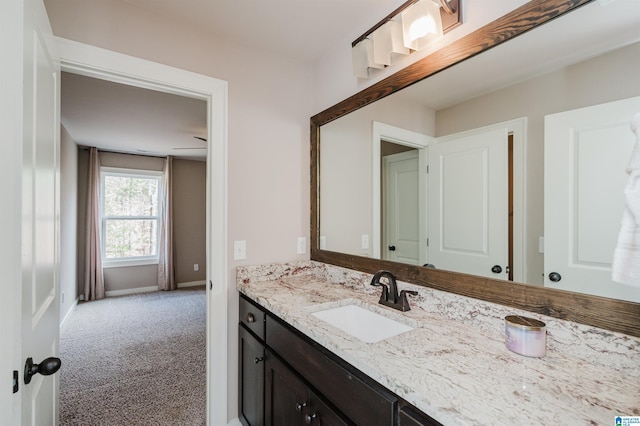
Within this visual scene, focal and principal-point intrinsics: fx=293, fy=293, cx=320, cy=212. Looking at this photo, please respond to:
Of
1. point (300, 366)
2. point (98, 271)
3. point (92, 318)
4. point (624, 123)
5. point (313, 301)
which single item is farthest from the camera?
point (98, 271)

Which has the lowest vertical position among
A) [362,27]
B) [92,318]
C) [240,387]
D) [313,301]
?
[92,318]

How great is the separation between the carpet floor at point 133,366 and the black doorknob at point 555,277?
6.97ft

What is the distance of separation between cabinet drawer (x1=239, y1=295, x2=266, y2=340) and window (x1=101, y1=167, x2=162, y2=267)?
4.41 m

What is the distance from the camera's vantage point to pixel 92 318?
387 centimetres

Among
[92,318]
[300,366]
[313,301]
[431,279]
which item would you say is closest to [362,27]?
[431,279]

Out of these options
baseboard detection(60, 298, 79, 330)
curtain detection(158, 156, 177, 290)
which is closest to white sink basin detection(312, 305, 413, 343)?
→ baseboard detection(60, 298, 79, 330)

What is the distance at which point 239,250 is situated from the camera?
6.07 ft

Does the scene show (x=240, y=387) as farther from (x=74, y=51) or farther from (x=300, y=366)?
(x=74, y=51)

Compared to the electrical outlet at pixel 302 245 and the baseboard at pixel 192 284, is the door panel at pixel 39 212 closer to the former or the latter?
the electrical outlet at pixel 302 245

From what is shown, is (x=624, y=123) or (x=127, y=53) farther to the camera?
(x=127, y=53)

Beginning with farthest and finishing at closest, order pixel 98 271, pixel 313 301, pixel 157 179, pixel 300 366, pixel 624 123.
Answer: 1. pixel 157 179
2. pixel 98 271
3. pixel 313 301
4. pixel 300 366
5. pixel 624 123

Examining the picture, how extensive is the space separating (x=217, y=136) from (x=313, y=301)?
3.68 feet

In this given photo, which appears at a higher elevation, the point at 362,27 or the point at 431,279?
the point at 362,27

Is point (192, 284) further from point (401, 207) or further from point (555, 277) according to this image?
point (555, 277)
